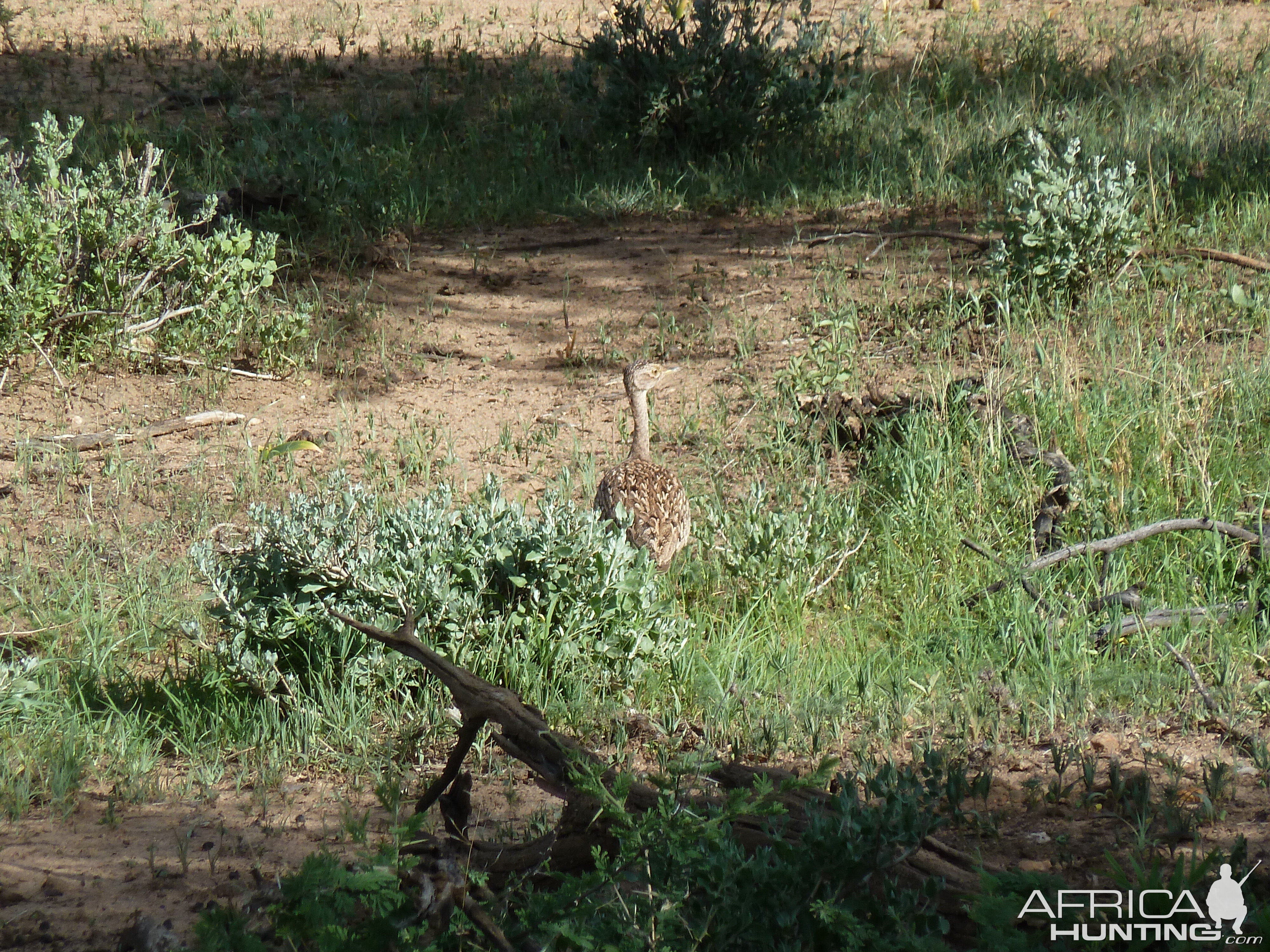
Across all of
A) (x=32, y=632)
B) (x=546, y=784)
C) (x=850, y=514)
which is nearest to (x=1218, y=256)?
(x=850, y=514)

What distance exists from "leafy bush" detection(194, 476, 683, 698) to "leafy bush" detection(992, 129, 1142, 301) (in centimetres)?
383

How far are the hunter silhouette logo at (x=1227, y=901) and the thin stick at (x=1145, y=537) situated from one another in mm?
Result: 2271

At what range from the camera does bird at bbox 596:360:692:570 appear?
535 cm

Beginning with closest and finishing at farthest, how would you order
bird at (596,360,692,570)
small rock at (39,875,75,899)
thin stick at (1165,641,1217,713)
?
small rock at (39,875,75,899), thin stick at (1165,641,1217,713), bird at (596,360,692,570)

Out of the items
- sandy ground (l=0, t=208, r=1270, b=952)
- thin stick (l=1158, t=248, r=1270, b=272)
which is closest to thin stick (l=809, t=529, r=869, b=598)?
sandy ground (l=0, t=208, r=1270, b=952)

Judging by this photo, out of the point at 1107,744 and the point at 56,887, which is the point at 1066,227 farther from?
the point at 56,887

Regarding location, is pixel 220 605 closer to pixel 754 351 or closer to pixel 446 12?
pixel 754 351

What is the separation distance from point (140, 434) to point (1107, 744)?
17.9ft

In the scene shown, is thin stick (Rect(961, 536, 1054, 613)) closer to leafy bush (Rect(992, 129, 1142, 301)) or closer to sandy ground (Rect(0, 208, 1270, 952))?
sandy ground (Rect(0, 208, 1270, 952))

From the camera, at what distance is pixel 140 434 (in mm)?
6828

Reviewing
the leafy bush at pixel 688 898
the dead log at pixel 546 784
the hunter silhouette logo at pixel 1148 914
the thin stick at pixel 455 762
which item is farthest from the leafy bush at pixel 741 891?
the thin stick at pixel 455 762

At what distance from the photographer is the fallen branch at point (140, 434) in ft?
21.7

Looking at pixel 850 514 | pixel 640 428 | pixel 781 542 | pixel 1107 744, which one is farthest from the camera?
pixel 640 428

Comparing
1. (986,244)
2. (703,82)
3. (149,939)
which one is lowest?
(149,939)
